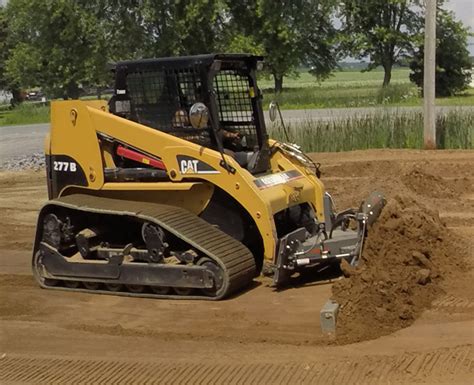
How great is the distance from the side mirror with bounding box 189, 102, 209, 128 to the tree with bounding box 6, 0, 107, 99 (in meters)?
30.9

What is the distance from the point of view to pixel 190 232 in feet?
23.4

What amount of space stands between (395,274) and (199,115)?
2.25 m

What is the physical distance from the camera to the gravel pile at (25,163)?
18.7 metres

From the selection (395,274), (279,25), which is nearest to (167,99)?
(395,274)

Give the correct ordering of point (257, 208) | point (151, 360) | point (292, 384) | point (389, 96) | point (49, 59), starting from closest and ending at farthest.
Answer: point (292, 384) → point (151, 360) → point (257, 208) → point (389, 96) → point (49, 59)

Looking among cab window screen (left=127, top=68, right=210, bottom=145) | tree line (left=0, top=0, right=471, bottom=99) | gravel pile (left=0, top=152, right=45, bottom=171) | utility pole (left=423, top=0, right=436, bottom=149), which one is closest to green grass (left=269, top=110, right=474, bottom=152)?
utility pole (left=423, top=0, right=436, bottom=149)

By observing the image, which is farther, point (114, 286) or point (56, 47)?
point (56, 47)

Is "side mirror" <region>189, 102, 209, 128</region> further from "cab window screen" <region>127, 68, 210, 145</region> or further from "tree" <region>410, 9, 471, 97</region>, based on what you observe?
"tree" <region>410, 9, 471, 97</region>

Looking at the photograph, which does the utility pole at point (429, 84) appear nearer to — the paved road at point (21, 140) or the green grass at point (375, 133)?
the green grass at point (375, 133)

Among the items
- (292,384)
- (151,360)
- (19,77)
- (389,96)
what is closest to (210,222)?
(151,360)

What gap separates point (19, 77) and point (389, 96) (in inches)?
799

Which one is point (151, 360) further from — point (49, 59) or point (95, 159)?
point (49, 59)

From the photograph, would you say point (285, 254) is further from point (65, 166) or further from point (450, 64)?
point (450, 64)

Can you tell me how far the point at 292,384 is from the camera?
489 centimetres
